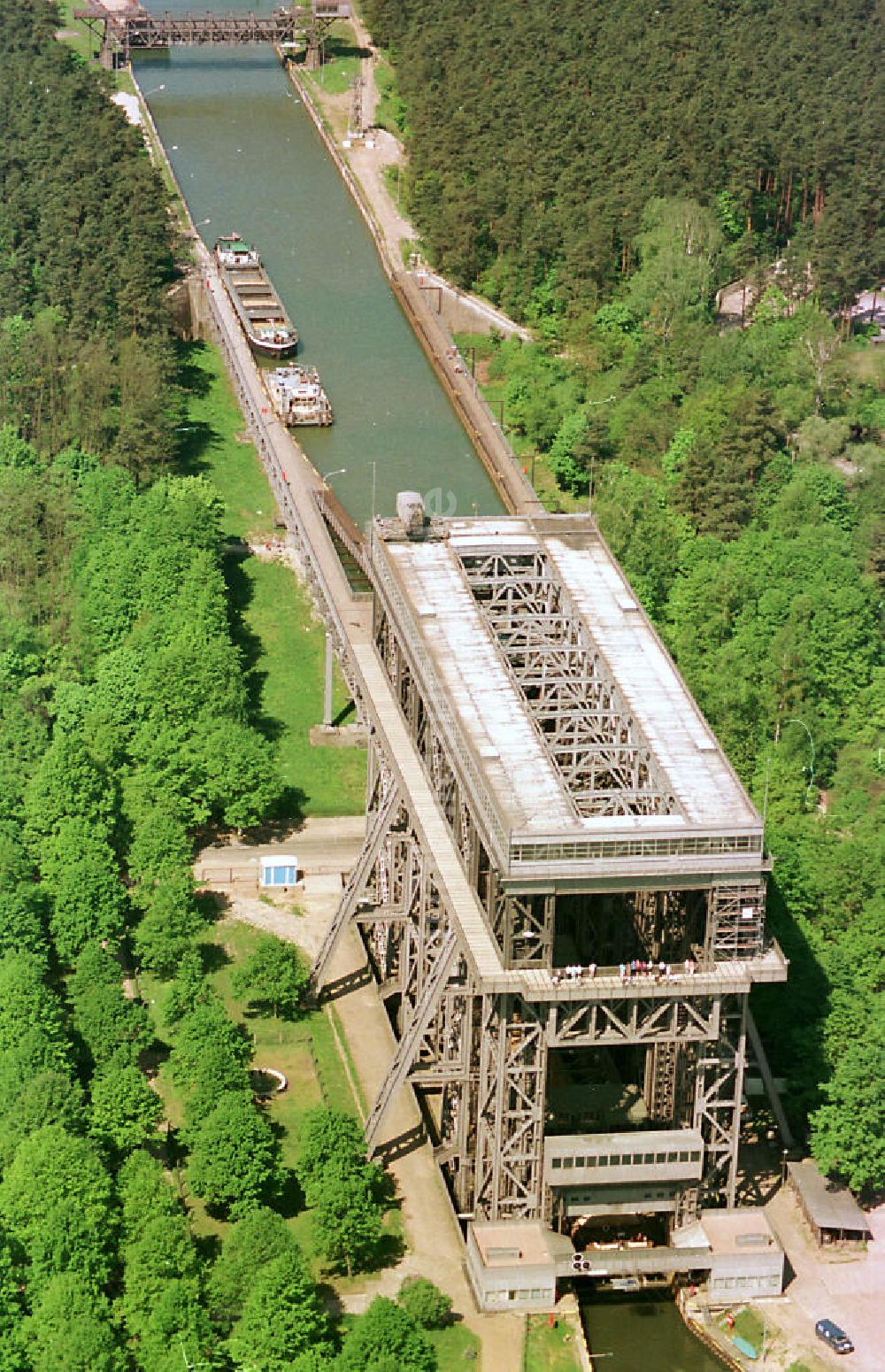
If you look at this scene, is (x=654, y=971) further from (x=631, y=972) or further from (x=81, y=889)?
(x=81, y=889)

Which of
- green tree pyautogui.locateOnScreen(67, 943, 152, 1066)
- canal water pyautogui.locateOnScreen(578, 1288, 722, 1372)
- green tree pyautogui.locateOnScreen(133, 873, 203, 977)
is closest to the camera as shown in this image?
canal water pyautogui.locateOnScreen(578, 1288, 722, 1372)

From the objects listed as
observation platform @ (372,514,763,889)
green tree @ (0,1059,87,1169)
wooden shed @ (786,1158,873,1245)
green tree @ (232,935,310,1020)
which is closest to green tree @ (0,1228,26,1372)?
green tree @ (0,1059,87,1169)

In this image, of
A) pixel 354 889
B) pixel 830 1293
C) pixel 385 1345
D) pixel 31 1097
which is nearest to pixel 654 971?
pixel 830 1293

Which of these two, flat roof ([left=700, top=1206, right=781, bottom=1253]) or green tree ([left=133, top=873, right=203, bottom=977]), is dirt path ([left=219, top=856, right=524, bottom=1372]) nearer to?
green tree ([left=133, top=873, right=203, bottom=977])

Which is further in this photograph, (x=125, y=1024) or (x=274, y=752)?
(x=274, y=752)

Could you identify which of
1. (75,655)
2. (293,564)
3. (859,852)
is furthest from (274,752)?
(859,852)

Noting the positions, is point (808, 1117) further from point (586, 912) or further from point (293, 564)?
point (293, 564)
